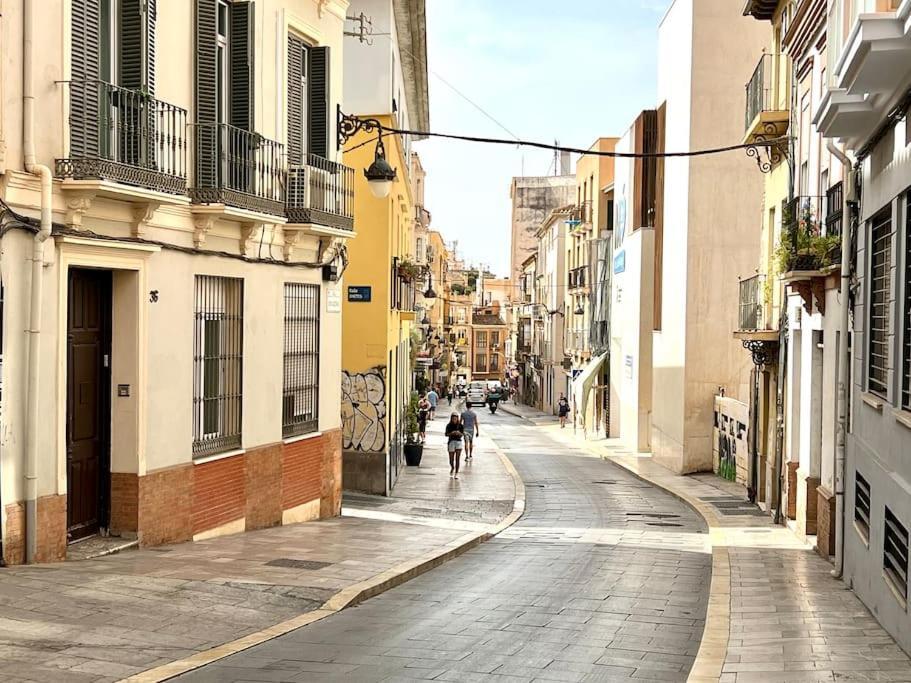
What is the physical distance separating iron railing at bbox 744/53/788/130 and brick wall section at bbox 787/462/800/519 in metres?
6.57

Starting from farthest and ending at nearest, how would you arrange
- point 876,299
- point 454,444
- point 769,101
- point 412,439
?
1. point 412,439
2. point 454,444
3. point 769,101
4. point 876,299

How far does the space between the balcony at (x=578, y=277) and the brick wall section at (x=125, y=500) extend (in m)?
42.5

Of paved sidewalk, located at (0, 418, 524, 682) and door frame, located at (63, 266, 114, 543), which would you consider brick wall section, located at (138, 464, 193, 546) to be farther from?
door frame, located at (63, 266, 114, 543)

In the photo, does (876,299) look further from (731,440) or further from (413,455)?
Result: (413,455)

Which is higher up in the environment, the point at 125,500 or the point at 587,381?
the point at 125,500

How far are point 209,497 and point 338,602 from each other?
12.5 feet

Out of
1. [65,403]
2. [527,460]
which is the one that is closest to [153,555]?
[65,403]

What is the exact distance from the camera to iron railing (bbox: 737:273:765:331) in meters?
20.9

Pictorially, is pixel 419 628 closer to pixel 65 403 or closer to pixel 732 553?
pixel 65 403

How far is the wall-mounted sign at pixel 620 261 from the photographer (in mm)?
39250

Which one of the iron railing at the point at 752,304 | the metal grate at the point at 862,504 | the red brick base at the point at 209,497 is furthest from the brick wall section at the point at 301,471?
the iron railing at the point at 752,304

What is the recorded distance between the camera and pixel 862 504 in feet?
36.7

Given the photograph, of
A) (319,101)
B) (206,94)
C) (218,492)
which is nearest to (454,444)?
(319,101)

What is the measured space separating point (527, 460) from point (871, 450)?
2295cm
